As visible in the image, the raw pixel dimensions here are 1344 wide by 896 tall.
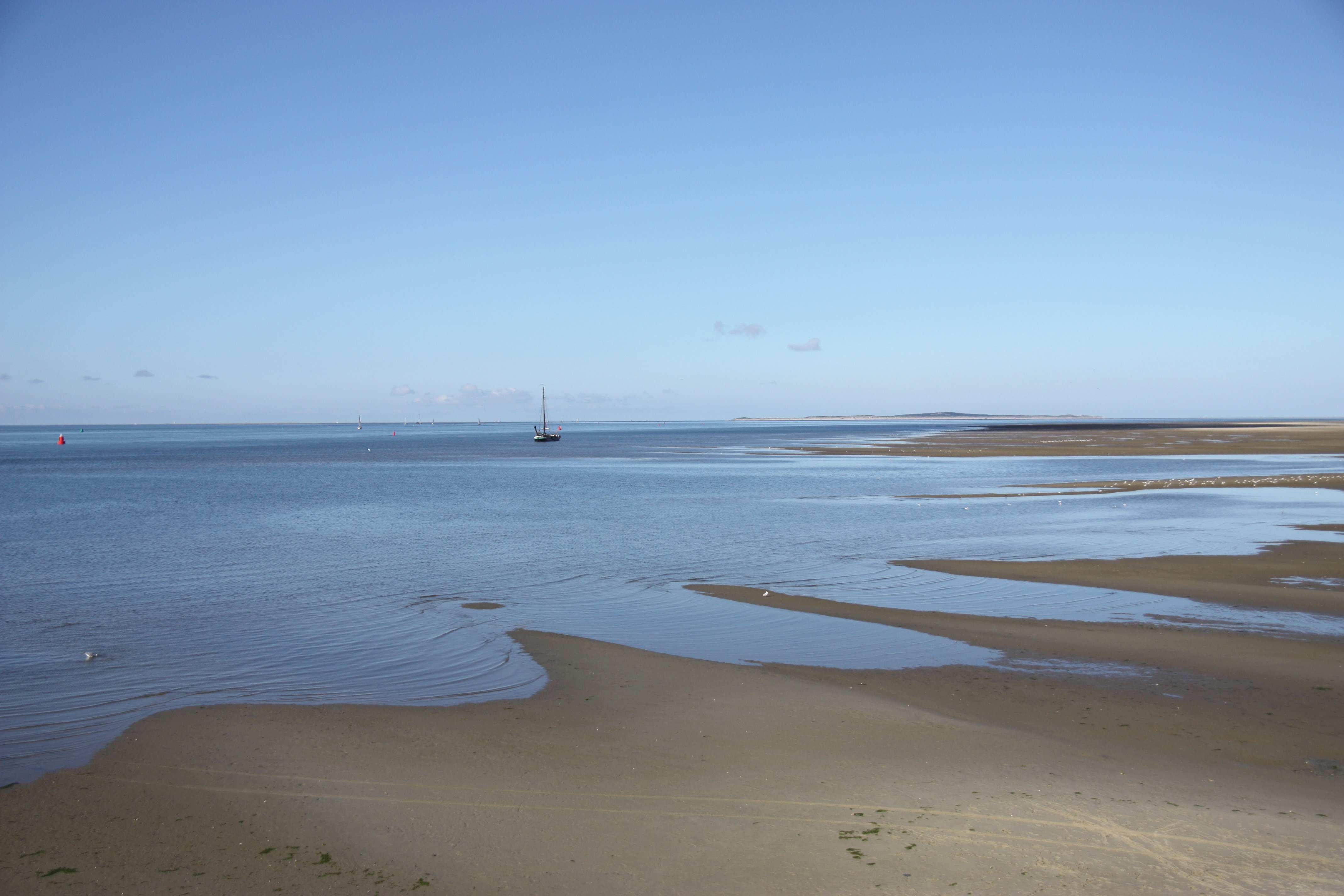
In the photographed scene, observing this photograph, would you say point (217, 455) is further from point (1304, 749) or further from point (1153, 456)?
point (1304, 749)

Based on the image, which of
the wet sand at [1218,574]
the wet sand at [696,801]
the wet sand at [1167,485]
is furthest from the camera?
the wet sand at [1167,485]

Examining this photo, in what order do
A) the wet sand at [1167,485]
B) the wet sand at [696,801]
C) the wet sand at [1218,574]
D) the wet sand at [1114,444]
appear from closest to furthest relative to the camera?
the wet sand at [696,801]
the wet sand at [1218,574]
the wet sand at [1167,485]
the wet sand at [1114,444]

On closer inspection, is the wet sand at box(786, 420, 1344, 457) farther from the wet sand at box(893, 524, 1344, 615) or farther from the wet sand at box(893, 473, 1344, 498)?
the wet sand at box(893, 524, 1344, 615)

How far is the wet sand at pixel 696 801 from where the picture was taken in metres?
6.72

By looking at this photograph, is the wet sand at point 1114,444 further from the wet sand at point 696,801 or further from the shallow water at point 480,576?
the wet sand at point 696,801

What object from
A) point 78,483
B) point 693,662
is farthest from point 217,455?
point 693,662

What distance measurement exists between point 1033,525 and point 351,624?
2285cm

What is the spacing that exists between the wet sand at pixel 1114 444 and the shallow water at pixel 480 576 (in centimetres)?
2915

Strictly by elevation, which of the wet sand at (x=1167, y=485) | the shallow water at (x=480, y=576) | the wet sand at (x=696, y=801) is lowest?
the shallow water at (x=480, y=576)

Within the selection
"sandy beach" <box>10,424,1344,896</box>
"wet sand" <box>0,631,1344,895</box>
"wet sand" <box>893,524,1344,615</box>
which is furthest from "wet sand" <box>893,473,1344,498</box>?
"wet sand" <box>0,631,1344,895</box>

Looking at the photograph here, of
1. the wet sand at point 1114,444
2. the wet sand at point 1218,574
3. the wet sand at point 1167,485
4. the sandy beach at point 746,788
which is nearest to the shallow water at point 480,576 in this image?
the wet sand at point 1218,574

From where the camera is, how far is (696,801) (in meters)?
8.12

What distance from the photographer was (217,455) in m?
110

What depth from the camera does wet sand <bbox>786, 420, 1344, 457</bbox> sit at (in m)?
81.1
